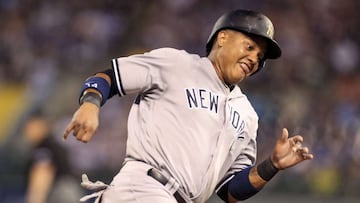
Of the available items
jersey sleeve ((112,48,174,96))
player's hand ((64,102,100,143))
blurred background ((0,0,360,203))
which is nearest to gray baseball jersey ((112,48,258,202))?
jersey sleeve ((112,48,174,96))

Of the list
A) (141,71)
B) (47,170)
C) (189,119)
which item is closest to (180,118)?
(189,119)

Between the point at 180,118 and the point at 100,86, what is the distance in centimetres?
44

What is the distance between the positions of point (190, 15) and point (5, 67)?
2.55m

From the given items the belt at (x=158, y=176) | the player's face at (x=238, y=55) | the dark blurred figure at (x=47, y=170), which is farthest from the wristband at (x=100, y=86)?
the dark blurred figure at (x=47, y=170)

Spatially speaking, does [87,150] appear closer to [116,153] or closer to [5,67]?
[116,153]

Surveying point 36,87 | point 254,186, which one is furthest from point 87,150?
point 254,186

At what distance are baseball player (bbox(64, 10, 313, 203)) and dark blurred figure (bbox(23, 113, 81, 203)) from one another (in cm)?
392

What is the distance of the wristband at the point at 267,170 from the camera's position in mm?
4754

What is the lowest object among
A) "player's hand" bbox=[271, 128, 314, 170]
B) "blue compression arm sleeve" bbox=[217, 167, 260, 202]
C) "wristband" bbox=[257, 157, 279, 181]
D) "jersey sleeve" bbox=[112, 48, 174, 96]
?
"blue compression arm sleeve" bbox=[217, 167, 260, 202]

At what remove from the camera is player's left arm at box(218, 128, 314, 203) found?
464 cm

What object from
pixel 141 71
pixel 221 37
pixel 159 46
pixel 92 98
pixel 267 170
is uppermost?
pixel 159 46

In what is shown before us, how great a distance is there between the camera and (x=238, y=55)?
4746mm

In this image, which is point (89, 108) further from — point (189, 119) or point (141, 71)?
point (189, 119)

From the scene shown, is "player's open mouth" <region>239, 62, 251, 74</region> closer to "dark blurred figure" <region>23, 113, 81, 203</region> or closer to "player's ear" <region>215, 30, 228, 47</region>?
"player's ear" <region>215, 30, 228, 47</region>
